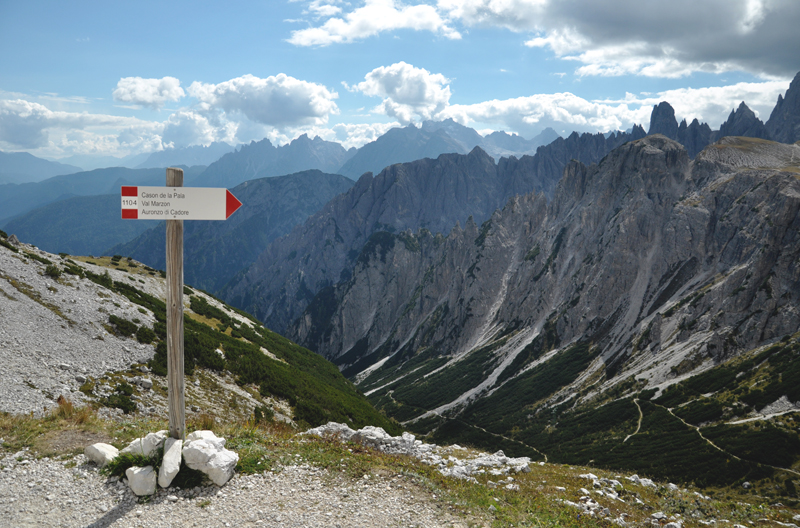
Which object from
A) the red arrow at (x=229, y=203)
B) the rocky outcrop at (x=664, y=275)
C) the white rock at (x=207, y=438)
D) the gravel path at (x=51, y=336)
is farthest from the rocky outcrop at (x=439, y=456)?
the rocky outcrop at (x=664, y=275)

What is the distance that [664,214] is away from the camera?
160 m

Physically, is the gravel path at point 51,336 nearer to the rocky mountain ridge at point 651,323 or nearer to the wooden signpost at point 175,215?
the wooden signpost at point 175,215

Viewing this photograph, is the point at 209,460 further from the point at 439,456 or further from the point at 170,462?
the point at 439,456

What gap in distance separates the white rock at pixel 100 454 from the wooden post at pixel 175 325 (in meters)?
1.90

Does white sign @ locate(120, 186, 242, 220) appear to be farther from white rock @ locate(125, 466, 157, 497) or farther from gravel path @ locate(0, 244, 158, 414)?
gravel path @ locate(0, 244, 158, 414)

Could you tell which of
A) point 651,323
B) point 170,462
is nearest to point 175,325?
point 170,462

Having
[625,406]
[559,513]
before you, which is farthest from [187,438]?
[625,406]

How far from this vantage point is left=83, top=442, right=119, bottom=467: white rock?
45.9 feet

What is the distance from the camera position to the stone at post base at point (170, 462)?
518 inches

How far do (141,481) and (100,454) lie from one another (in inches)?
91.6

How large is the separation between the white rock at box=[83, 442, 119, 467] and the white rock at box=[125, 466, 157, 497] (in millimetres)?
1352

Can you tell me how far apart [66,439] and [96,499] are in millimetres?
4505

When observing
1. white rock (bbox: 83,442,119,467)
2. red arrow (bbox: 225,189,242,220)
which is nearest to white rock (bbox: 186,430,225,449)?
white rock (bbox: 83,442,119,467)

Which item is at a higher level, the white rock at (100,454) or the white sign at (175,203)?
the white sign at (175,203)
